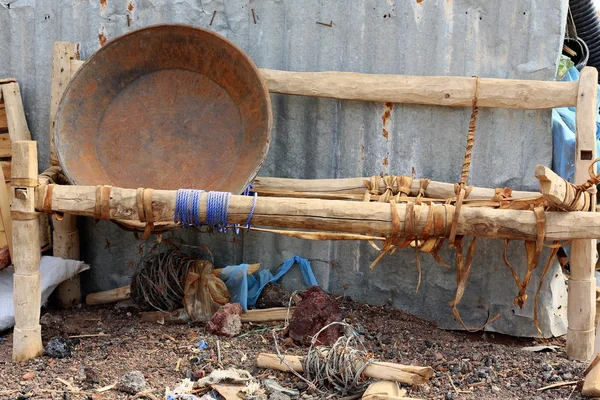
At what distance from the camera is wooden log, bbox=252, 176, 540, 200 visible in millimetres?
4000

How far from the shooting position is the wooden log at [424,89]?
12.9 feet

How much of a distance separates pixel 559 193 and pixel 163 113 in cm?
228

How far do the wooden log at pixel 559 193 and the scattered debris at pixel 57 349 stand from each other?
241 centimetres

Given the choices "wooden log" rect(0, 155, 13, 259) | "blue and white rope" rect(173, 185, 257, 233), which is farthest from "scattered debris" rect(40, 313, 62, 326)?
"blue and white rope" rect(173, 185, 257, 233)

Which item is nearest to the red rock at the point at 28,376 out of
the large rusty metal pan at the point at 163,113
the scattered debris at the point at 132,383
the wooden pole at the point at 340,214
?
the scattered debris at the point at 132,383

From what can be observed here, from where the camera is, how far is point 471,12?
4113 mm

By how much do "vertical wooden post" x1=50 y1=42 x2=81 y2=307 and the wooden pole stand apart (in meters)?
0.89

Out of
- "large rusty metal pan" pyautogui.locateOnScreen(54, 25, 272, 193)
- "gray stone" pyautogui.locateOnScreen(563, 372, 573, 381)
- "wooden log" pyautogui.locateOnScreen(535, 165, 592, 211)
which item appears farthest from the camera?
"large rusty metal pan" pyautogui.locateOnScreen(54, 25, 272, 193)

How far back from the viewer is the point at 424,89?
410 centimetres

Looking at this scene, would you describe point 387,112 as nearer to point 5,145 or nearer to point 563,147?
point 563,147

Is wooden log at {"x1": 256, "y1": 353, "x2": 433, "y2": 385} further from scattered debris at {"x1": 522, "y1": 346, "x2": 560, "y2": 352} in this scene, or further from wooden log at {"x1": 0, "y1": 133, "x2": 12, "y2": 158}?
wooden log at {"x1": 0, "y1": 133, "x2": 12, "y2": 158}

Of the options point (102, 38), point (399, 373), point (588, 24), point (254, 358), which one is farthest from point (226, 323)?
point (588, 24)

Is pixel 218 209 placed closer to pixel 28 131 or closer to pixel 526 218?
pixel 526 218

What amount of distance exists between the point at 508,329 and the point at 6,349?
8.98ft
